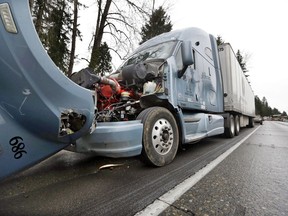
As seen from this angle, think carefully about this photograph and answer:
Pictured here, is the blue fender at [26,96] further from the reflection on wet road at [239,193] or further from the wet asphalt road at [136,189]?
the reflection on wet road at [239,193]

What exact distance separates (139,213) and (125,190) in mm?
582

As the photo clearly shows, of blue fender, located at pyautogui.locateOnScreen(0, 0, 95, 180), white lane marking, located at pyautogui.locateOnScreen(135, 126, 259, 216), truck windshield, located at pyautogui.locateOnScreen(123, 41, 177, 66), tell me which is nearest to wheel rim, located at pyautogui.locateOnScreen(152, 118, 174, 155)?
white lane marking, located at pyautogui.locateOnScreen(135, 126, 259, 216)

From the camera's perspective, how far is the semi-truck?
1722mm

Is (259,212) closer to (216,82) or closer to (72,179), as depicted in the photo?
(72,179)

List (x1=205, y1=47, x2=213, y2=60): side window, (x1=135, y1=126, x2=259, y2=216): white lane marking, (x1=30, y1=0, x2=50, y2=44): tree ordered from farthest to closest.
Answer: (x1=30, y1=0, x2=50, y2=44): tree
(x1=205, y1=47, x2=213, y2=60): side window
(x1=135, y1=126, x2=259, y2=216): white lane marking

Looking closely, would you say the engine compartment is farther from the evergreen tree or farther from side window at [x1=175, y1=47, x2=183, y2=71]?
the evergreen tree

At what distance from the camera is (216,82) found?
6.48 meters

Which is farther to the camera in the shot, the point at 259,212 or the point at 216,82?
the point at 216,82

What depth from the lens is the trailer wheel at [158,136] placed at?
125 inches

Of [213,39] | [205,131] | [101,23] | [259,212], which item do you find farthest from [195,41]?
[101,23]

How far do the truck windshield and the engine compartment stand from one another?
0.32 metres

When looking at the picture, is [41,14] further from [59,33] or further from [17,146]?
[17,146]

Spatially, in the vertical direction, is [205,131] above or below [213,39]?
below

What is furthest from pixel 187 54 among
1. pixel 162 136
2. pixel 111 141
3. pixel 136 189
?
pixel 136 189
